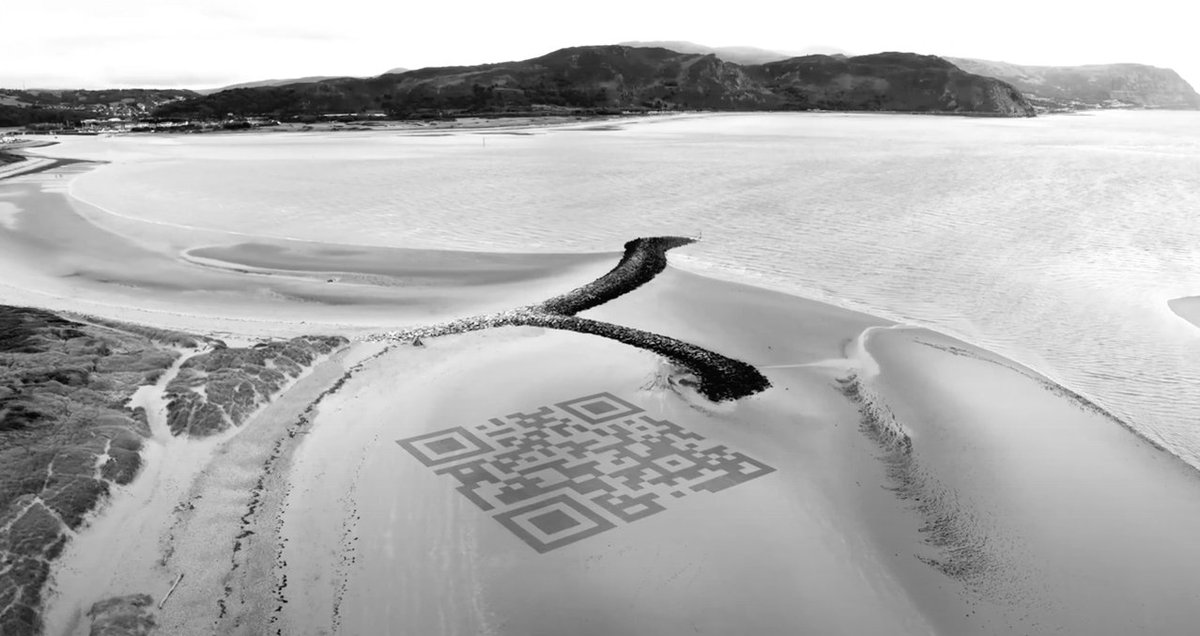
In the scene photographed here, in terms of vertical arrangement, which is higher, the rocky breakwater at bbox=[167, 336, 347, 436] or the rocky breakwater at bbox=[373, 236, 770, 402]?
the rocky breakwater at bbox=[167, 336, 347, 436]

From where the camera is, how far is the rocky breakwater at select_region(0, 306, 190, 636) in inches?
311

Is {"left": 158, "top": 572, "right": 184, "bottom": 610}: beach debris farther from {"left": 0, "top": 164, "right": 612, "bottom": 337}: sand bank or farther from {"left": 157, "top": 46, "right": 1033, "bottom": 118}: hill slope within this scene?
{"left": 157, "top": 46, "right": 1033, "bottom": 118}: hill slope

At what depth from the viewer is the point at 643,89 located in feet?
513

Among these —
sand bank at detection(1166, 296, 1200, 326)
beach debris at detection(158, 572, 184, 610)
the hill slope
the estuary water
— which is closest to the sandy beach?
beach debris at detection(158, 572, 184, 610)

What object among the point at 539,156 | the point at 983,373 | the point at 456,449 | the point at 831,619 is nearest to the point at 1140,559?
the point at 831,619

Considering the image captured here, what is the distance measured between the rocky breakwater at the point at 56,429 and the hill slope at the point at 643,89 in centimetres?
11940

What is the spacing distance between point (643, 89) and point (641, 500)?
155m

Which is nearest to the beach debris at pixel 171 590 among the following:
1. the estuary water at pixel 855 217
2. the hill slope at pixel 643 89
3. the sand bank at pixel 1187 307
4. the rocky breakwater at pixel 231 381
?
the rocky breakwater at pixel 231 381

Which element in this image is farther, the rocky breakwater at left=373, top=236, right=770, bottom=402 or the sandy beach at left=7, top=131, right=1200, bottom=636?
the rocky breakwater at left=373, top=236, right=770, bottom=402

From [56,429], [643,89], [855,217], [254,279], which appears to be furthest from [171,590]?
[643,89]

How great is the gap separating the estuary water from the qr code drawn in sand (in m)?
7.44

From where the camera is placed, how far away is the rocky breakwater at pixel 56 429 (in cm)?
791

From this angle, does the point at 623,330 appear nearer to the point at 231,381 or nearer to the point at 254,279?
the point at 231,381

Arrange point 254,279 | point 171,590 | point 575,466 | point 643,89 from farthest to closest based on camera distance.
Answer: point 643,89 → point 254,279 → point 575,466 → point 171,590
